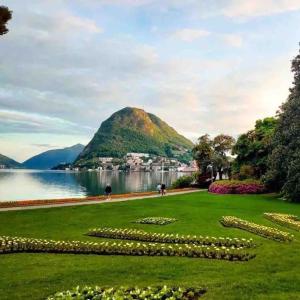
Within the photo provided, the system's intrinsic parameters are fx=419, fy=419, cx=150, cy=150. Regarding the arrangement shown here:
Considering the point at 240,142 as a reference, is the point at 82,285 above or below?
below

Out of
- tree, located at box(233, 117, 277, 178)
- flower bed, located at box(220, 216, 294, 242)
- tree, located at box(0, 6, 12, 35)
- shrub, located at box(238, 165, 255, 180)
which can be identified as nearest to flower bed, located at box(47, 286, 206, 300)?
flower bed, located at box(220, 216, 294, 242)

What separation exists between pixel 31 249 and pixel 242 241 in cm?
891

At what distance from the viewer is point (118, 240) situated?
64.2 ft

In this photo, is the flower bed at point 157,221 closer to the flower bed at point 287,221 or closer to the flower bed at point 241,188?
the flower bed at point 287,221

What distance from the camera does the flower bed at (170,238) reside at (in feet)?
58.5

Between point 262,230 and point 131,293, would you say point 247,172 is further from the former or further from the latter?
point 131,293

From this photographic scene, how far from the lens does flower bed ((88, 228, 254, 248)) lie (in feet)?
58.5

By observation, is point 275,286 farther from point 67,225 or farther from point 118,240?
point 67,225

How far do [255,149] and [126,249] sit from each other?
4606 cm

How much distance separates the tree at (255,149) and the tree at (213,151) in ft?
20.1

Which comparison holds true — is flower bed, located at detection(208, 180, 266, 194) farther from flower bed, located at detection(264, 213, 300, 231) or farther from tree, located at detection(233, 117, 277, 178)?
flower bed, located at detection(264, 213, 300, 231)

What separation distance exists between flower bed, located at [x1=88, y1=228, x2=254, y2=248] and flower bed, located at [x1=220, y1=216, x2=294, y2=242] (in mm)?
2000

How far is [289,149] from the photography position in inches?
1642

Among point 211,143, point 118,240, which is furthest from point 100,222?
Answer: point 211,143
